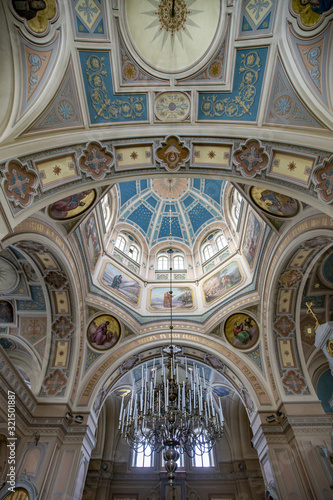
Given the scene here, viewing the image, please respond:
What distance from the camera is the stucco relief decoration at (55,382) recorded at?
1140cm

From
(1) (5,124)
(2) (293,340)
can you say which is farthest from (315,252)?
(1) (5,124)

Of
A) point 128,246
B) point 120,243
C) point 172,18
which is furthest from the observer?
point 128,246

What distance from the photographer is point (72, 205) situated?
9.89 metres

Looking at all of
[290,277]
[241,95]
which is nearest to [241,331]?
[290,277]

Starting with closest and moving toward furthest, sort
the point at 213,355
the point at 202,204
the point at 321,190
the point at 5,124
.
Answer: the point at 5,124 < the point at 321,190 < the point at 213,355 < the point at 202,204

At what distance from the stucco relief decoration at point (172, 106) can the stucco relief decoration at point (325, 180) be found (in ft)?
12.9

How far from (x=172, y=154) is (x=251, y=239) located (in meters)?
6.01

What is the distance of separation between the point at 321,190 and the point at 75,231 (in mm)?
8257

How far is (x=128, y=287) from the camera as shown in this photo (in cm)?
1473

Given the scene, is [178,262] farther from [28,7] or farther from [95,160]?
[28,7]

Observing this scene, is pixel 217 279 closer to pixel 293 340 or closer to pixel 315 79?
pixel 293 340

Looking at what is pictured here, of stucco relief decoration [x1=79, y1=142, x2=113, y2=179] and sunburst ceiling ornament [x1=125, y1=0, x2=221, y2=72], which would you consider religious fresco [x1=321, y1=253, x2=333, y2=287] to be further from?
stucco relief decoration [x1=79, y1=142, x2=113, y2=179]

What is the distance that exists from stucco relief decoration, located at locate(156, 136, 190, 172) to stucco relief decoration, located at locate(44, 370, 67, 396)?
875cm

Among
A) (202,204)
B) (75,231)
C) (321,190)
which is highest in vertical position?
(202,204)
